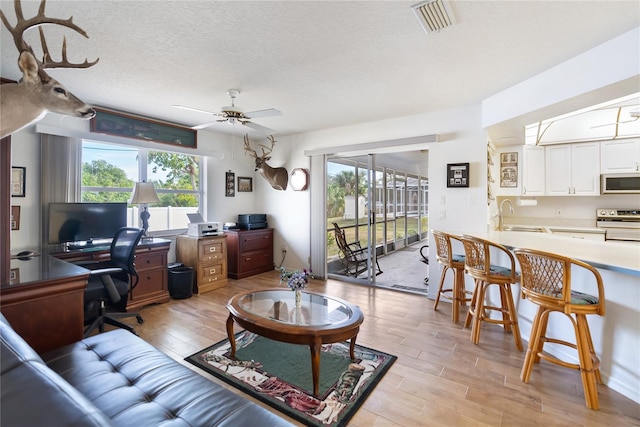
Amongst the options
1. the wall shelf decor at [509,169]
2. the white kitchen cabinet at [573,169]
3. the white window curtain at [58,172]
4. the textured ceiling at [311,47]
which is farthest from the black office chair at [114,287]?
the white kitchen cabinet at [573,169]

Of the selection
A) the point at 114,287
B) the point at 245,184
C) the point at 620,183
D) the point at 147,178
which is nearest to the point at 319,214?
the point at 245,184

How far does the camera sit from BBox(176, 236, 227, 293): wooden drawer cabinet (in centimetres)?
412

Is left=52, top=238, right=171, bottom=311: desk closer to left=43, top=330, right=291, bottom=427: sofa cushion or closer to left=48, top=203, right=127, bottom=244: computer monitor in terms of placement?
left=48, top=203, right=127, bottom=244: computer monitor

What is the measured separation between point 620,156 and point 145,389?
5635mm

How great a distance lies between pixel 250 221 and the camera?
5.17 m

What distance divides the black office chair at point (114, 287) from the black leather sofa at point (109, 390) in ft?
3.24

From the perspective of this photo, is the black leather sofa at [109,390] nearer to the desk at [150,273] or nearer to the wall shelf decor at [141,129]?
the desk at [150,273]

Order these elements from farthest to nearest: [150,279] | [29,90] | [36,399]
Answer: [150,279]
[29,90]
[36,399]

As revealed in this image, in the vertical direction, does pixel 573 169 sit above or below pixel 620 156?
below

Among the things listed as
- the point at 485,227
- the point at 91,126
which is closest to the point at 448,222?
→ the point at 485,227

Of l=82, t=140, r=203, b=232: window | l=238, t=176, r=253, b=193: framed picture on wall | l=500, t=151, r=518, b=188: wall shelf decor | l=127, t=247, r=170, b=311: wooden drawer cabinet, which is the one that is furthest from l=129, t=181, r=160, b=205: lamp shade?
l=500, t=151, r=518, b=188: wall shelf decor

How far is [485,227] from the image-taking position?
3.58 meters

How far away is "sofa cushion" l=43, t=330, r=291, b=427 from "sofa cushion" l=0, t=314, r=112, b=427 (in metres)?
0.41

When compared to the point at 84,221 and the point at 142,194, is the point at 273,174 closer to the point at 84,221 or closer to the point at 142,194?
the point at 142,194
